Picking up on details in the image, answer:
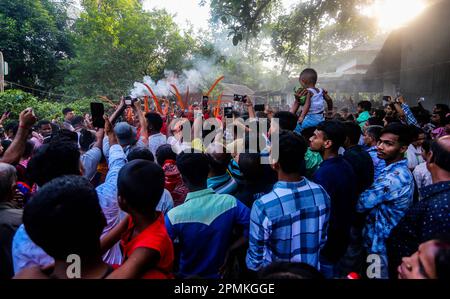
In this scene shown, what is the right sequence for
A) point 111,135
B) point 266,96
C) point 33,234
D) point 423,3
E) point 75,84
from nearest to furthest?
point 33,234 < point 111,135 < point 423,3 < point 75,84 < point 266,96

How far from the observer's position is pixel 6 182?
2.12 metres

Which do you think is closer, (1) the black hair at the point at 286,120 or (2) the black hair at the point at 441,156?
(2) the black hair at the point at 441,156

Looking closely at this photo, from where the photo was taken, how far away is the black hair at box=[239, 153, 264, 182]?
295 cm

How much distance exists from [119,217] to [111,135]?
2.96 ft

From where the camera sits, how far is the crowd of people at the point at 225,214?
1.46 meters

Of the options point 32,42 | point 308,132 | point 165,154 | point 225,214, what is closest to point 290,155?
point 225,214

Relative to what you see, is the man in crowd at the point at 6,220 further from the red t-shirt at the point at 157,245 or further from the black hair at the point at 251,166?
the black hair at the point at 251,166

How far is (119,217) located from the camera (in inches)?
105

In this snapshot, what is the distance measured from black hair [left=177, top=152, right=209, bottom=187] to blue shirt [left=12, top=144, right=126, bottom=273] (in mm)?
588

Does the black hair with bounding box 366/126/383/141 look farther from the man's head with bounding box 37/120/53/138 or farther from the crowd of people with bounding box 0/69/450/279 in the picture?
the man's head with bounding box 37/120/53/138

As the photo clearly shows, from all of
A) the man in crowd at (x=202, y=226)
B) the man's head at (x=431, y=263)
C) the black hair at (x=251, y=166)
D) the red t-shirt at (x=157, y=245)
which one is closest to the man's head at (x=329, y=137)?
the black hair at (x=251, y=166)

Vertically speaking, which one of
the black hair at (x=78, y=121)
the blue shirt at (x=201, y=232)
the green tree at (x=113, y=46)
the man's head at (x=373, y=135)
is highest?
the green tree at (x=113, y=46)
